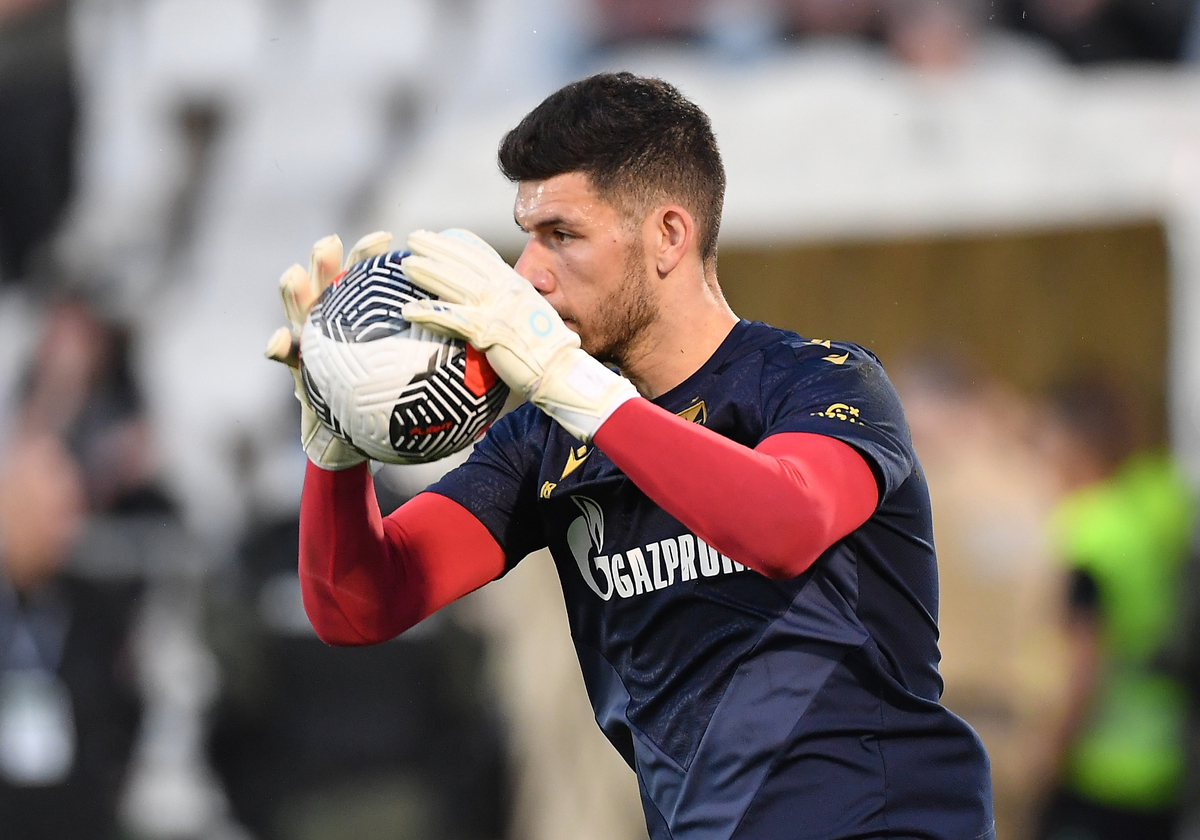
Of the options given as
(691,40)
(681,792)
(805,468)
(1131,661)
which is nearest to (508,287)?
(805,468)

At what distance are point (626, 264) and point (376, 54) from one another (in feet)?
18.5

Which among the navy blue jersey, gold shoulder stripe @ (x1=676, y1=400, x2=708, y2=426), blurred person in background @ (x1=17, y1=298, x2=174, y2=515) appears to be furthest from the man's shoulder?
blurred person in background @ (x1=17, y1=298, x2=174, y2=515)

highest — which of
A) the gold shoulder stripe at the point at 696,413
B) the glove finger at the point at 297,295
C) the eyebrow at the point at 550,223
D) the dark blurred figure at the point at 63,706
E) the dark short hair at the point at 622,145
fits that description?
the dark short hair at the point at 622,145

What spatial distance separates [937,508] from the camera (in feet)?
23.4

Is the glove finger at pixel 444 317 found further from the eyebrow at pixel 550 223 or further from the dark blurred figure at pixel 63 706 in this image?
the dark blurred figure at pixel 63 706

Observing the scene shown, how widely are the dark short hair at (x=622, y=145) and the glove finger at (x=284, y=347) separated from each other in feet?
1.79

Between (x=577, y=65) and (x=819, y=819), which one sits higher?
(x=577, y=65)

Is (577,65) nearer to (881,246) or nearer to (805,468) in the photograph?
(881,246)

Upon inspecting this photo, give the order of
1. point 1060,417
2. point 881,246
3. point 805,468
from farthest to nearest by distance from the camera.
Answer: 1. point 881,246
2. point 1060,417
3. point 805,468

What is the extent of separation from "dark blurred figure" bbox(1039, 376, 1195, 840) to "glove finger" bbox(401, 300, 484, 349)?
14.9ft

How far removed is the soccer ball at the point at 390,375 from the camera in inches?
96.5

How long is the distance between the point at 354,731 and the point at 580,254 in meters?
4.25

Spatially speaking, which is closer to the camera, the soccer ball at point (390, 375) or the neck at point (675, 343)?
the soccer ball at point (390, 375)

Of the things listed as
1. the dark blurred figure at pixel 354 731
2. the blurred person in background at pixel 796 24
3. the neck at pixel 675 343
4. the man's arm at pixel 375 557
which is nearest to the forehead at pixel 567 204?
the neck at pixel 675 343
